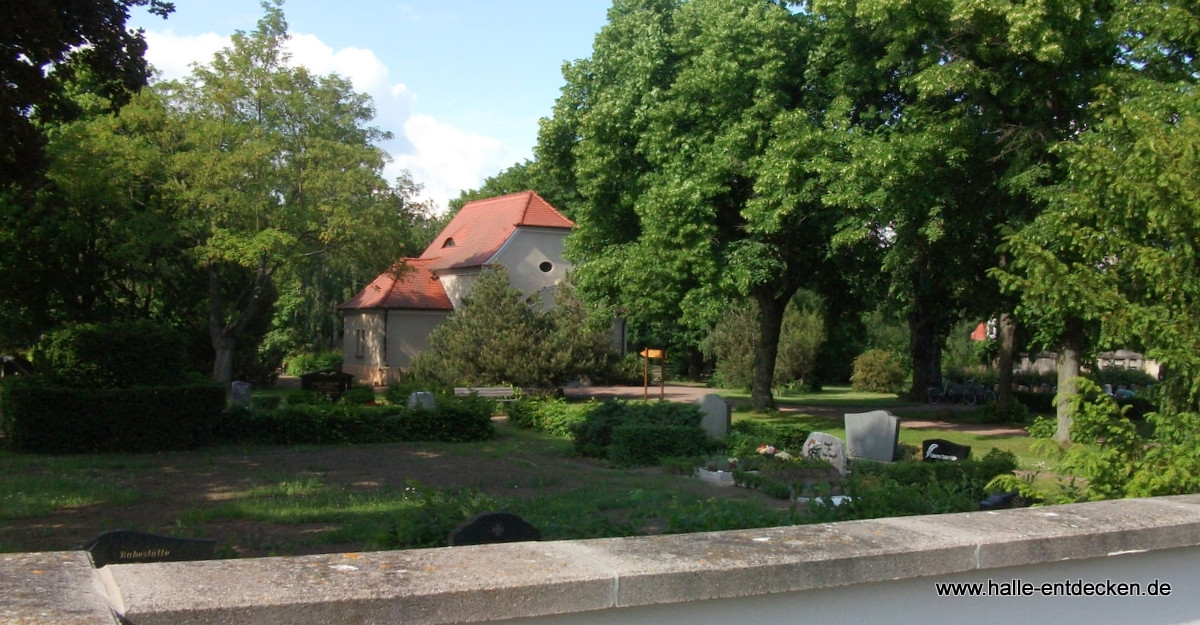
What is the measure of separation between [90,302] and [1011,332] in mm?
29627

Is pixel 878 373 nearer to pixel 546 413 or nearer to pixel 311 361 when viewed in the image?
pixel 546 413

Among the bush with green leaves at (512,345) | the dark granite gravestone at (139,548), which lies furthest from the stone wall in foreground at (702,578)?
the bush with green leaves at (512,345)

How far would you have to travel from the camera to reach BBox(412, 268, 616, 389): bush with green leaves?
1215 inches

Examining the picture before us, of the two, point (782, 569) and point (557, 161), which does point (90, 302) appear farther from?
point (782, 569)

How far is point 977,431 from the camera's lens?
92.1 ft

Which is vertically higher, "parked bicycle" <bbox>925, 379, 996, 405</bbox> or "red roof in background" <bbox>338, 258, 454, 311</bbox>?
"red roof in background" <bbox>338, 258, 454, 311</bbox>

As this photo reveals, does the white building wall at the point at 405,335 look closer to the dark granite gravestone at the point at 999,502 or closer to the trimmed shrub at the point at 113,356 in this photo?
the trimmed shrub at the point at 113,356

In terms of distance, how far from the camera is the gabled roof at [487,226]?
45.8 m

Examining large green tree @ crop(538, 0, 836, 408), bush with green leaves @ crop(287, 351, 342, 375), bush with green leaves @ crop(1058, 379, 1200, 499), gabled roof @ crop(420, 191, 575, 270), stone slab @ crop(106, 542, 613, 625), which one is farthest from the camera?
bush with green leaves @ crop(287, 351, 342, 375)

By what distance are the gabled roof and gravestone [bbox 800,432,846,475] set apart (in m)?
28.5

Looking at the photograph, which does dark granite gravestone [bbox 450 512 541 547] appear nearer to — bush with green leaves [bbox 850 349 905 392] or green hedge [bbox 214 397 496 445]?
green hedge [bbox 214 397 496 445]

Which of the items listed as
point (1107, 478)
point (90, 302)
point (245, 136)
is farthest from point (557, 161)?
point (1107, 478)

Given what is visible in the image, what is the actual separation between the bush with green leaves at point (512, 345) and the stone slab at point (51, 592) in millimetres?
27694

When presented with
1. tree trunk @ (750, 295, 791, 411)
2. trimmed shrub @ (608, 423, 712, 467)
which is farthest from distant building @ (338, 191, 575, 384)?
trimmed shrub @ (608, 423, 712, 467)
